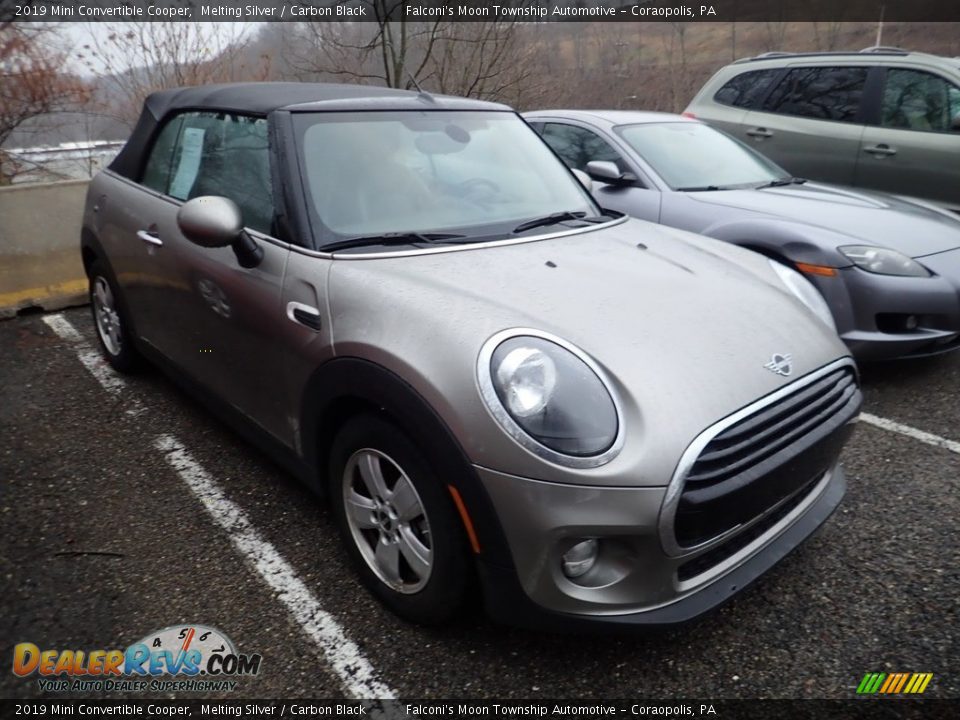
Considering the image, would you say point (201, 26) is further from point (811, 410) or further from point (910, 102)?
point (811, 410)

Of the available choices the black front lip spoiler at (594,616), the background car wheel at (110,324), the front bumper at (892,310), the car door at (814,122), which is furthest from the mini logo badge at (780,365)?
the car door at (814,122)

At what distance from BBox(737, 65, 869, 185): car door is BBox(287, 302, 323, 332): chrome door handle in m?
5.22

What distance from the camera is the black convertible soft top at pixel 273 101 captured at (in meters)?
2.71

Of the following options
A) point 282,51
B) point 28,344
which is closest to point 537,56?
point 282,51

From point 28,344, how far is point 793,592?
4.78 metres

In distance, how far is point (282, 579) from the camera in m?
2.38

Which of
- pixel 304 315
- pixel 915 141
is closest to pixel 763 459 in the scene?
pixel 304 315

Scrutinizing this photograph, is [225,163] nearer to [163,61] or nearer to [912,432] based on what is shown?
[912,432]

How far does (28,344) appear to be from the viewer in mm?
4633

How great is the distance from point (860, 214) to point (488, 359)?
3304 mm

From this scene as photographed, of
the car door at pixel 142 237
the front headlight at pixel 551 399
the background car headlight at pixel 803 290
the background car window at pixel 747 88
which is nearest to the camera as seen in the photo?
the front headlight at pixel 551 399

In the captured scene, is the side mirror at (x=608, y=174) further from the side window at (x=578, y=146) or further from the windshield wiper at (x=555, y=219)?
the windshield wiper at (x=555, y=219)

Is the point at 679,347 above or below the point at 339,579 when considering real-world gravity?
Answer: above

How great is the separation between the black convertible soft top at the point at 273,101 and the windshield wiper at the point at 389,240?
0.64 meters
